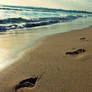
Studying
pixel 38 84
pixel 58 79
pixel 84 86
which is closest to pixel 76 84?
pixel 84 86

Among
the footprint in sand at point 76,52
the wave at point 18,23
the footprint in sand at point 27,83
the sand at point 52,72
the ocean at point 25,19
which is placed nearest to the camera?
the sand at point 52,72

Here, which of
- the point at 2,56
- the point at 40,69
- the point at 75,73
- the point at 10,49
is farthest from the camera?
the point at 10,49

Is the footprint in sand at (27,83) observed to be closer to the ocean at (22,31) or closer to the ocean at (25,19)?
the ocean at (22,31)

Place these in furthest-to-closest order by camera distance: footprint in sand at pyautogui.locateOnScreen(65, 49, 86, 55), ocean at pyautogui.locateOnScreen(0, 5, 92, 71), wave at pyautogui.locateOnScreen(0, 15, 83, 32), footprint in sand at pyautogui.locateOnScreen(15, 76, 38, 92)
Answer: wave at pyautogui.locateOnScreen(0, 15, 83, 32), ocean at pyautogui.locateOnScreen(0, 5, 92, 71), footprint in sand at pyautogui.locateOnScreen(65, 49, 86, 55), footprint in sand at pyautogui.locateOnScreen(15, 76, 38, 92)

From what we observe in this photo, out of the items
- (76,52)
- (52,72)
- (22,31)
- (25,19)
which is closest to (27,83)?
(52,72)

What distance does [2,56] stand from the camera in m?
6.80

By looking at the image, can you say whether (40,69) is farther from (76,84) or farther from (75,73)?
(76,84)

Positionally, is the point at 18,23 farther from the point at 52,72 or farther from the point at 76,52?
the point at 52,72

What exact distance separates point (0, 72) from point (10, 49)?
117 inches

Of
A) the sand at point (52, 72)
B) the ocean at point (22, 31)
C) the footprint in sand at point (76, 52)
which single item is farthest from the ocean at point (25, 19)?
the sand at point (52, 72)

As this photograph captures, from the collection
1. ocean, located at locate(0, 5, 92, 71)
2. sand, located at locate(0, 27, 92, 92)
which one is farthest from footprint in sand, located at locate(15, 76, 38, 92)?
ocean, located at locate(0, 5, 92, 71)

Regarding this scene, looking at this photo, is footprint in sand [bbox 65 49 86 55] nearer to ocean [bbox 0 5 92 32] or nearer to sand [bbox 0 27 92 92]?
sand [bbox 0 27 92 92]

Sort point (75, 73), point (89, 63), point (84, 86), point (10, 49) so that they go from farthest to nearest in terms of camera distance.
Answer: point (10, 49) < point (89, 63) < point (75, 73) < point (84, 86)

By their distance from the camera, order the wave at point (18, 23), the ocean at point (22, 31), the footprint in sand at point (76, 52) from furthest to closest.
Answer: the wave at point (18, 23)
the ocean at point (22, 31)
the footprint in sand at point (76, 52)
